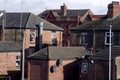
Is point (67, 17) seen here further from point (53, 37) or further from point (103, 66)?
point (103, 66)

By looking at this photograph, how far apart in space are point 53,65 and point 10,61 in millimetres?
10156

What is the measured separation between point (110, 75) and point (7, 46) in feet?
60.8

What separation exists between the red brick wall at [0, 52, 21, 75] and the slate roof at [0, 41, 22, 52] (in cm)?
50

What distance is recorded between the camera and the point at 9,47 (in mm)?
58656

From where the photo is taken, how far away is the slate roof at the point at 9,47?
57875mm

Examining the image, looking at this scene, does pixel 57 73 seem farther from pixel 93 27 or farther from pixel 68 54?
pixel 93 27

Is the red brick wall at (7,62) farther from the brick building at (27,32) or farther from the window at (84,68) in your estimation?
the window at (84,68)

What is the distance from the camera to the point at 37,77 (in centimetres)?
5081

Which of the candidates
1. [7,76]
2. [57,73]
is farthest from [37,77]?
[7,76]

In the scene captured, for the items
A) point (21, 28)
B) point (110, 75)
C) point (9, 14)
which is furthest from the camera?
point (9, 14)

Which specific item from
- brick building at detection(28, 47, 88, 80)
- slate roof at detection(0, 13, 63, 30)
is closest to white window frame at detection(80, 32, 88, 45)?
slate roof at detection(0, 13, 63, 30)

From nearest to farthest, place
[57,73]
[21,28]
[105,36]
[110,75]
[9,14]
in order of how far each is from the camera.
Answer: [110,75], [57,73], [105,36], [21,28], [9,14]

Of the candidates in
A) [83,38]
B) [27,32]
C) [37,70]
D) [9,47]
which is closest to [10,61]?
[9,47]

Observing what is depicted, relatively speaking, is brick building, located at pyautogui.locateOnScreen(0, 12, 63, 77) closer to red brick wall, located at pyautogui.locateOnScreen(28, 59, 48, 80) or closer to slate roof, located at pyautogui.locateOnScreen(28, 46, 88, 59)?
slate roof, located at pyautogui.locateOnScreen(28, 46, 88, 59)
